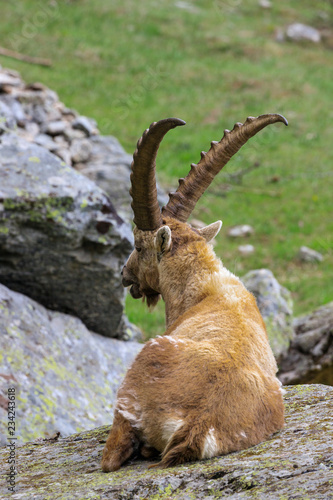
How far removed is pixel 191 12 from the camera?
3966 centimetres

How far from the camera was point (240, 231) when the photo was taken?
18859 mm

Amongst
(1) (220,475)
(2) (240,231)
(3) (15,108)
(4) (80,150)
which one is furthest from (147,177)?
(2) (240,231)

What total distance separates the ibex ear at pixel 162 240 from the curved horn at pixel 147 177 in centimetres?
26

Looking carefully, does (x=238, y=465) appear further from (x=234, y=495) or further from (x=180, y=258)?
(x=180, y=258)

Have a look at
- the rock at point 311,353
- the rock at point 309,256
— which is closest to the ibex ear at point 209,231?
the rock at point 311,353

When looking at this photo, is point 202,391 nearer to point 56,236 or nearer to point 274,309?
point 56,236

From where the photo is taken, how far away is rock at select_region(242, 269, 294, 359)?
10.9 meters

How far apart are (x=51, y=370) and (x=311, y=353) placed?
5.05 m

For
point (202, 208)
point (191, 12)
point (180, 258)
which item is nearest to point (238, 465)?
point (180, 258)

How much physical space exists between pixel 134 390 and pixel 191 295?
137 cm

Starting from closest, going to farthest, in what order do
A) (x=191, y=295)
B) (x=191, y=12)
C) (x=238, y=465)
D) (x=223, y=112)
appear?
(x=238, y=465) < (x=191, y=295) < (x=223, y=112) < (x=191, y=12)

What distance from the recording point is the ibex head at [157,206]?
5.78 m

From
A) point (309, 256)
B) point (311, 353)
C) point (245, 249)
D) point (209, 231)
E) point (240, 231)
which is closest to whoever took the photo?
point (209, 231)

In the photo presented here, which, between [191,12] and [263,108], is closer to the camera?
[263,108]
